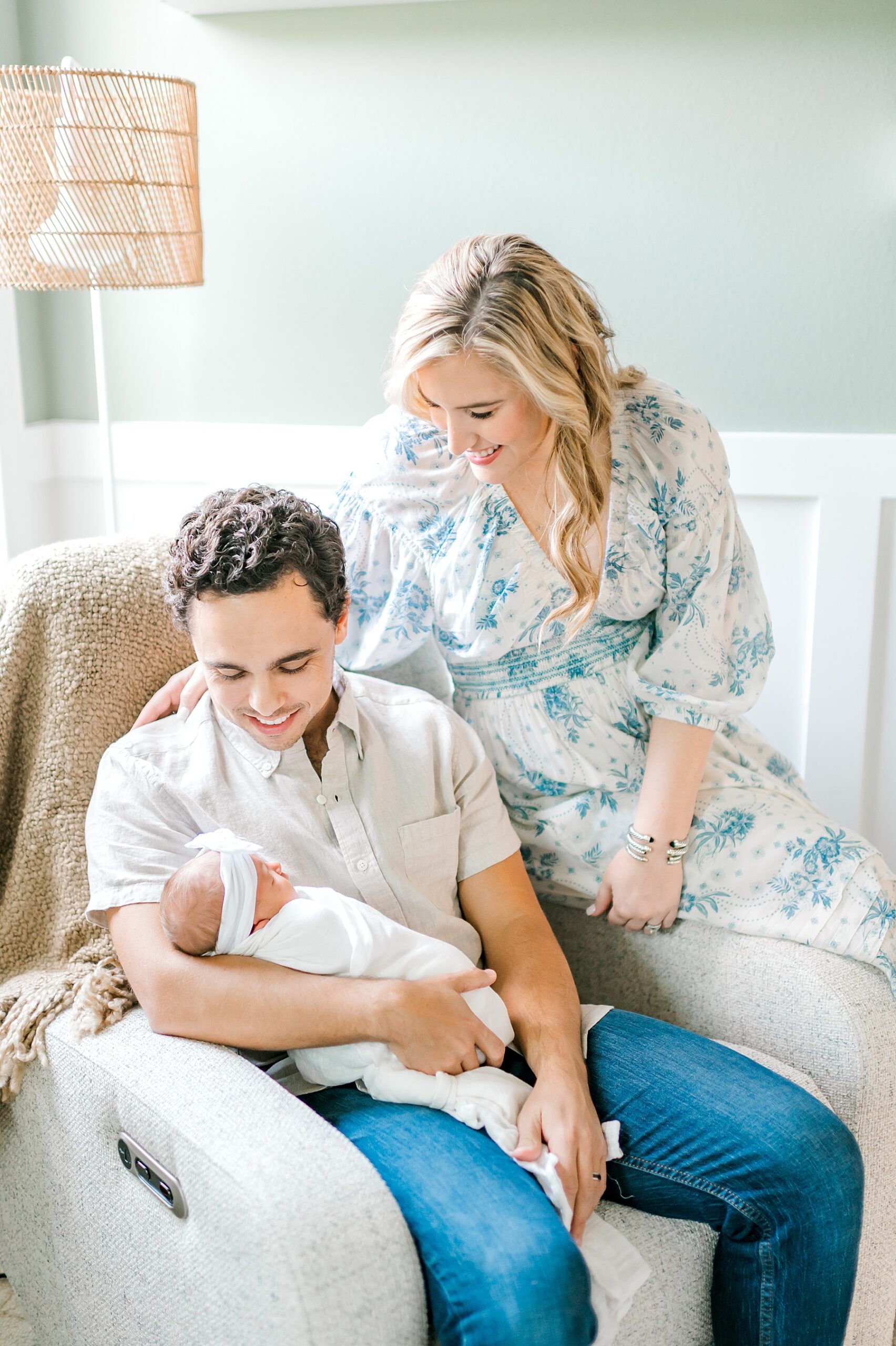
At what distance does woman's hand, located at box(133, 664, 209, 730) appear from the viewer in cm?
138

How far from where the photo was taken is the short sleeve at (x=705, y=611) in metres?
1.44

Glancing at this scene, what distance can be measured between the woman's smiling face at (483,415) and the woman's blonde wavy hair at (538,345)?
0.5 inches

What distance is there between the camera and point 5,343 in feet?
7.63

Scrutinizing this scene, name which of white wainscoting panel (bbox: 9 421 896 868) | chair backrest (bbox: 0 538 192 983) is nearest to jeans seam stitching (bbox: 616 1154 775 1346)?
chair backrest (bbox: 0 538 192 983)

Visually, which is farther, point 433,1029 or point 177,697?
point 177,697

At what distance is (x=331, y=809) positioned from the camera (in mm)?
1341

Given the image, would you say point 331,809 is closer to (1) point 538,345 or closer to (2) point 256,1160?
(2) point 256,1160

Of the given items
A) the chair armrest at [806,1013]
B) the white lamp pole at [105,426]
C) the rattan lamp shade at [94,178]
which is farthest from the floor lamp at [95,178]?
the chair armrest at [806,1013]

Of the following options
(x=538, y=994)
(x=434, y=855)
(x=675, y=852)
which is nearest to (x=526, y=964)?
(x=538, y=994)

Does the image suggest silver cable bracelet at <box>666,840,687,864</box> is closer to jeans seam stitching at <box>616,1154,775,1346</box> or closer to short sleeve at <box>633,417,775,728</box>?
short sleeve at <box>633,417,775,728</box>

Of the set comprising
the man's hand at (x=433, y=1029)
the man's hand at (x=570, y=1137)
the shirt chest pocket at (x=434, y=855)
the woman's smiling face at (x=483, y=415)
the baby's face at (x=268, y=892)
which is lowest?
the man's hand at (x=570, y=1137)

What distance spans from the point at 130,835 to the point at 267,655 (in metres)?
0.24

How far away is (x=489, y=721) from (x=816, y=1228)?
71 cm

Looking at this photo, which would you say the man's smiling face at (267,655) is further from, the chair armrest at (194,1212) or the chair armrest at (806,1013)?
the chair armrest at (806,1013)
